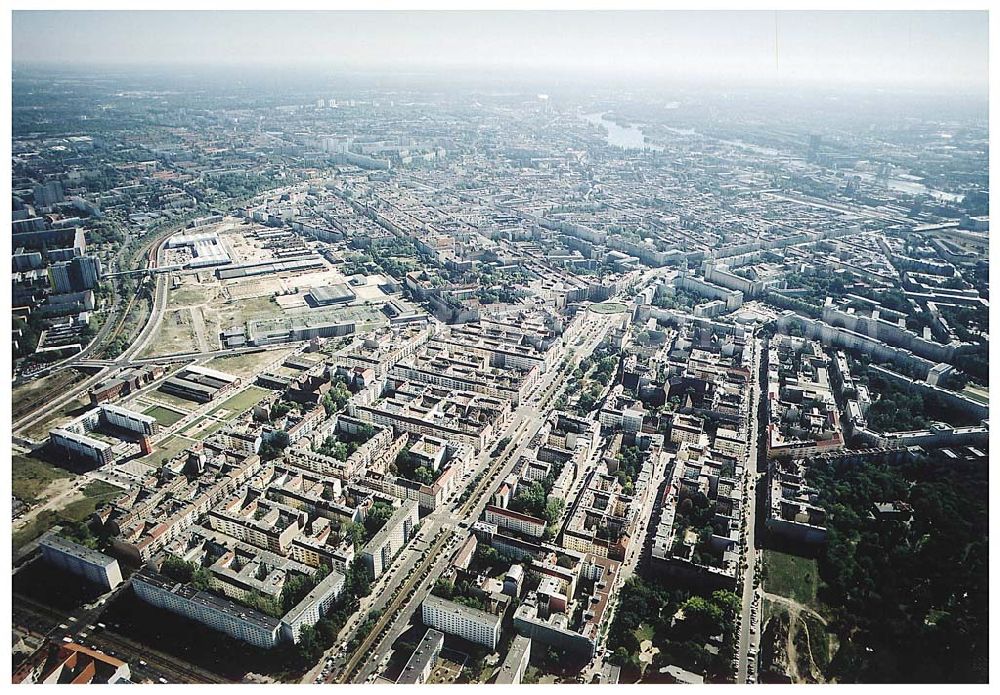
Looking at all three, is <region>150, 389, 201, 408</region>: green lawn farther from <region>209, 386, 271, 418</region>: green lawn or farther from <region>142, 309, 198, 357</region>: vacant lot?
<region>142, 309, 198, 357</region>: vacant lot

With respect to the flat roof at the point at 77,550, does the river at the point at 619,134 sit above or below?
above

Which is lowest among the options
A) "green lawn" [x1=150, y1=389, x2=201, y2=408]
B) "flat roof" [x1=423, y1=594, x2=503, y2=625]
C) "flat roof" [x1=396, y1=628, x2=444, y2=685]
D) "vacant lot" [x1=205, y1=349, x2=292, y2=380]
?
"flat roof" [x1=396, y1=628, x2=444, y2=685]

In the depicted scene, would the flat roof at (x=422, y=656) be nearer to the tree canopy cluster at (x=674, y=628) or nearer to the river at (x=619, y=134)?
the tree canopy cluster at (x=674, y=628)

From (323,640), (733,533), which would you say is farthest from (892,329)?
(323,640)

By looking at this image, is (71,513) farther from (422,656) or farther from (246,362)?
(422,656)

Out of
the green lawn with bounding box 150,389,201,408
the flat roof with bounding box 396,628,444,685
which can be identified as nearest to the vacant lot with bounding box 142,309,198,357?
the green lawn with bounding box 150,389,201,408

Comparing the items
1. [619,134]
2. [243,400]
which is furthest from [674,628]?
[619,134]

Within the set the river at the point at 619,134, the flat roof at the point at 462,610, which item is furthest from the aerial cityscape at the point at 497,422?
the river at the point at 619,134
